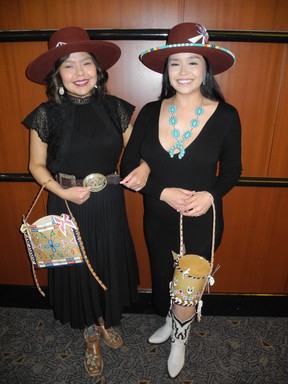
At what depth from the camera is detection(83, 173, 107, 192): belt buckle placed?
1518mm

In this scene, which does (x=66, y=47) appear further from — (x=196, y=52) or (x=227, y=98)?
(x=227, y=98)

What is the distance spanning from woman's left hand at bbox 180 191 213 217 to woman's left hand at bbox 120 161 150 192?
0.24 meters

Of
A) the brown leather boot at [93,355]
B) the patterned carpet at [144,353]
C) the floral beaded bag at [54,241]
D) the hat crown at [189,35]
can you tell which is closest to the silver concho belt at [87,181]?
the floral beaded bag at [54,241]

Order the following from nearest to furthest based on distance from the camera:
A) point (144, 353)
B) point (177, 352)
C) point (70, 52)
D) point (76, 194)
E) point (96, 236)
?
point (70, 52) → point (76, 194) → point (96, 236) → point (177, 352) → point (144, 353)

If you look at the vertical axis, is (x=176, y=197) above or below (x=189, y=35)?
below

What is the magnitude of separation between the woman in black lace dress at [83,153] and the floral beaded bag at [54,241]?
0.12m

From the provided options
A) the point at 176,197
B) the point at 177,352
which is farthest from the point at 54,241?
the point at 177,352

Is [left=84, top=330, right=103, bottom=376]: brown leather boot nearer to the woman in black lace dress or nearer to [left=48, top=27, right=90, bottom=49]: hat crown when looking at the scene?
the woman in black lace dress

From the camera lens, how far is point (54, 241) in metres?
1.51

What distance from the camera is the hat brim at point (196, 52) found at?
4.13 feet

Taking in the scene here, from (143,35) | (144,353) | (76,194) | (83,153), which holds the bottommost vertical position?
(144,353)

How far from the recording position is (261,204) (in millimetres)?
1940

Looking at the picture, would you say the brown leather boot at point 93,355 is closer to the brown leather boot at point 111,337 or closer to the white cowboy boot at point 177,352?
the brown leather boot at point 111,337

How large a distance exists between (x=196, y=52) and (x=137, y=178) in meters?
Answer: 0.63
